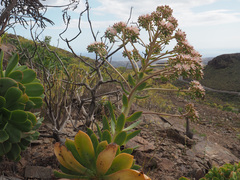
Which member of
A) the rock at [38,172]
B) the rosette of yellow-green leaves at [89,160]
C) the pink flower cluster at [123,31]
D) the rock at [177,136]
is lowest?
the rock at [177,136]

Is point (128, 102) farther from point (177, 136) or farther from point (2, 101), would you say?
point (177, 136)

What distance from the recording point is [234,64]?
3159 cm

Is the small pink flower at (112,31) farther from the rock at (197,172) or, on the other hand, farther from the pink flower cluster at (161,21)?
the rock at (197,172)

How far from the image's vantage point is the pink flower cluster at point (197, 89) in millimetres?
1654

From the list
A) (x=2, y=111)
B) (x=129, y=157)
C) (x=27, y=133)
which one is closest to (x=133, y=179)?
(x=129, y=157)

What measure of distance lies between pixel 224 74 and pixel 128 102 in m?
33.3

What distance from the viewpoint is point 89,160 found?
1186 mm

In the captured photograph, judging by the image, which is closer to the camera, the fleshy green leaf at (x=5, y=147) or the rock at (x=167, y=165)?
the fleshy green leaf at (x=5, y=147)

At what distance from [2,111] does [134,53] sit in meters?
1.35

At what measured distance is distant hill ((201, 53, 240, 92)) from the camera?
26.5 m

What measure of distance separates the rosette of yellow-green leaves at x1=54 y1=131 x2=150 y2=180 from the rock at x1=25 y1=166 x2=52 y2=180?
22.0 inches

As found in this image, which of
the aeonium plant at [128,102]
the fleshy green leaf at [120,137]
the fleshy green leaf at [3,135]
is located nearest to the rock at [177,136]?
the aeonium plant at [128,102]

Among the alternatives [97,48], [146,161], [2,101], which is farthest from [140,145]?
[2,101]

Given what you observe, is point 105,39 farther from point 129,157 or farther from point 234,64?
point 234,64
